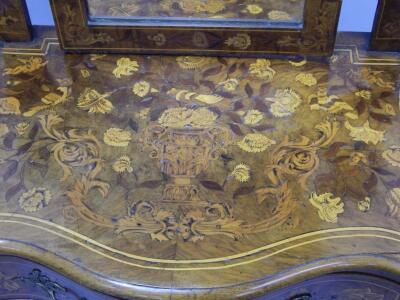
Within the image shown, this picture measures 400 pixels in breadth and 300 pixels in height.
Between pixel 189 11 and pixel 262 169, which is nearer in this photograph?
pixel 262 169

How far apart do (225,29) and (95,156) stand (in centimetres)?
34

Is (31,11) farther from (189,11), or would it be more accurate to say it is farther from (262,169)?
(262,169)

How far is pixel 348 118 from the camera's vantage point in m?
0.89

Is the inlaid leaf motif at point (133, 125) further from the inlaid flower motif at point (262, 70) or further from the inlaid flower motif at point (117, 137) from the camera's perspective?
the inlaid flower motif at point (262, 70)

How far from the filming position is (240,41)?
967mm

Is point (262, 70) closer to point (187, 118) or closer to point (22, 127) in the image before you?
point (187, 118)

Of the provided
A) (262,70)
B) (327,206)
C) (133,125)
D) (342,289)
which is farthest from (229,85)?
(342,289)

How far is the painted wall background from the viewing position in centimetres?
98

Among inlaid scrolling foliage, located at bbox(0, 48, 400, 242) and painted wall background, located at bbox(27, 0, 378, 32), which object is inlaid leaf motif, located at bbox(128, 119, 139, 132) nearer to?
inlaid scrolling foliage, located at bbox(0, 48, 400, 242)

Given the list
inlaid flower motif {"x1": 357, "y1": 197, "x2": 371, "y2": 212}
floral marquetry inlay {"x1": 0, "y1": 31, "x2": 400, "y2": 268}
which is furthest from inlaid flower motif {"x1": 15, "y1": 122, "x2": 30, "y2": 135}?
inlaid flower motif {"x1": 357, "y1": 197, "x2": 371, "y2": 212}

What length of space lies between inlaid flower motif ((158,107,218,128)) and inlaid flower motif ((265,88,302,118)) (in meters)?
0.11

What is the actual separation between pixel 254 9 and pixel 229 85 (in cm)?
15

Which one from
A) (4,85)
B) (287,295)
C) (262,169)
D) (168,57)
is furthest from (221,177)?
(4,85)

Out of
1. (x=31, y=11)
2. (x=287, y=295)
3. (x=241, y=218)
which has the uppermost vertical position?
(x=31, y=11)
